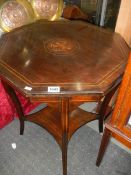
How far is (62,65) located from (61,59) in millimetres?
56

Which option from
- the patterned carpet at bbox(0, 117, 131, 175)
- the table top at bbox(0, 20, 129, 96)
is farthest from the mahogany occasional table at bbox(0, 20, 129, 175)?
the patterned carpet at bbox(0, 117, 131, 175)

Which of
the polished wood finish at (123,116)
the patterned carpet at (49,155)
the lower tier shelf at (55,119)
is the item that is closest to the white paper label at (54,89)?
the polished wood finish at (123,116)

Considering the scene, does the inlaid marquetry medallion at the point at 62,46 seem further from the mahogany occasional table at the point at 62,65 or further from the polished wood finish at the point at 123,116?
the polished wood finish at the point at 123,116

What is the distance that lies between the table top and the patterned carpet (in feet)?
2.44

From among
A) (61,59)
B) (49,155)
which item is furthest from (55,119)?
(61,59)

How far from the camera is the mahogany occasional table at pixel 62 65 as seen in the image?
2.89 ft

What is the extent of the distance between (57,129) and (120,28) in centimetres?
81

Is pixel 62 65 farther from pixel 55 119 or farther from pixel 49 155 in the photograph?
pixel 49 155

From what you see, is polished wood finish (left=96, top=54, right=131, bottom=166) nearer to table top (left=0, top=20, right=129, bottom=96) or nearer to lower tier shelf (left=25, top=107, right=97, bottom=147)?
table top (left=0, top=20, right=129, bottom=96)

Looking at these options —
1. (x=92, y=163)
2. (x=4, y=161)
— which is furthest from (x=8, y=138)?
(x=92, y=163)

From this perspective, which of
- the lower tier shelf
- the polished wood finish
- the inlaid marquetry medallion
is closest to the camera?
the polished wood finish

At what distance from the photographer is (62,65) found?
99 centimetres

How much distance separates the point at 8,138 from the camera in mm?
1542

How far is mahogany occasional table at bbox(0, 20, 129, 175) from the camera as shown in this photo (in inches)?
34.7
